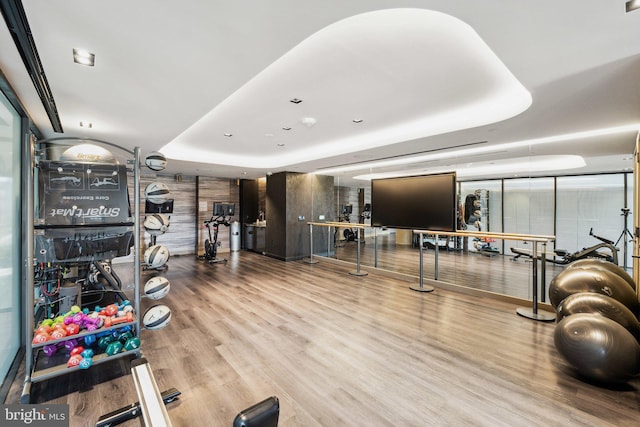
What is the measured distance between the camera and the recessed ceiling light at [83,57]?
6.74 feet

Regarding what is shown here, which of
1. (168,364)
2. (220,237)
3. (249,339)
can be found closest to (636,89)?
(249,339)

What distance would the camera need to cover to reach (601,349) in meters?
2.31

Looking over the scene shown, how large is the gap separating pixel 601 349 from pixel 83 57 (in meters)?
4.84

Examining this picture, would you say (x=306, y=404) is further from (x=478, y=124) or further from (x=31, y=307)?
(x=478, y=124)

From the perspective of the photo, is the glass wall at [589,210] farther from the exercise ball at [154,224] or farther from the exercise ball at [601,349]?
the exercise ball at [154,224]

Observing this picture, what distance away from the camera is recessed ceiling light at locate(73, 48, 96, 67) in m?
2.05

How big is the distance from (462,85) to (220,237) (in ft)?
28.8

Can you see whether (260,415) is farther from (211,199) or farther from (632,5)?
(211,199)

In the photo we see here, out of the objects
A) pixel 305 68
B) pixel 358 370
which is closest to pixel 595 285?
pixel 358 370

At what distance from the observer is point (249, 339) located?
3.25 m

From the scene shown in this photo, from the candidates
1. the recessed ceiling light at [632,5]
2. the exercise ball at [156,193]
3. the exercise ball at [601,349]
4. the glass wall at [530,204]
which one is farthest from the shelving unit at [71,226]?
the glass wall at [530,204]

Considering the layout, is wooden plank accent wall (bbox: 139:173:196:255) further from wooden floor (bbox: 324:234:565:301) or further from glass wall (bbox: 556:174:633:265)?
glass wall (bbox: 556:174:633:265)

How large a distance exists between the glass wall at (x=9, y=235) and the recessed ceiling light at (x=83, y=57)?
93 centimetres

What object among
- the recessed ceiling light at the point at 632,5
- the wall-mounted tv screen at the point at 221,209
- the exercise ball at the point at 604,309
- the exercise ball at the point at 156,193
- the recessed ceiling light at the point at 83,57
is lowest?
the exercise ball at the point at 604,309
